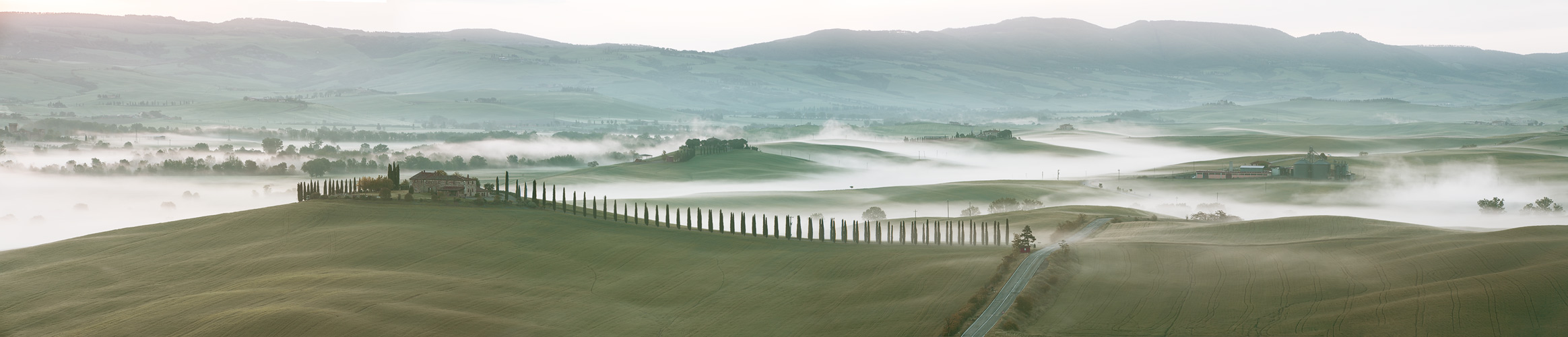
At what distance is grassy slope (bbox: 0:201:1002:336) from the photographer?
87.0m

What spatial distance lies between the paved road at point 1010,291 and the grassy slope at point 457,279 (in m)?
2.69

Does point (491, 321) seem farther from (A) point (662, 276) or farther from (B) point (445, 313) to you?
(A) point (662, 276)

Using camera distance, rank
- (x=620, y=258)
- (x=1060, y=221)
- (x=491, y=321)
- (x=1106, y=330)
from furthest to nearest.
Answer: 1. (x=1060, y=221)
2. (x=620, y=258)
3. (x=491, y=321)
4. (x=1106, y=330)

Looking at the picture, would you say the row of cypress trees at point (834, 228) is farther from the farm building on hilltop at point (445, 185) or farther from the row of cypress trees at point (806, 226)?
the farm building on hilltop at point (445, 185)

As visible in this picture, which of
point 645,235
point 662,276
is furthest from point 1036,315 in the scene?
point 645,235

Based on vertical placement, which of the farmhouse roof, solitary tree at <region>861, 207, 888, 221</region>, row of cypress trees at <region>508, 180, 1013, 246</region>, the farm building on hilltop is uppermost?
the farmhouse roof

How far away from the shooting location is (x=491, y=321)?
3445 inches

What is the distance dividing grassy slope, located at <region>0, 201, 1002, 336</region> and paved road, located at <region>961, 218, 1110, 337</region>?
2.69 m

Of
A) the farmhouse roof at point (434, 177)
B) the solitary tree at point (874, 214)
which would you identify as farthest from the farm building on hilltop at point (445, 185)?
the solitary tree at point (874, 214)

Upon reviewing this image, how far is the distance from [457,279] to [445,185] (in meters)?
45.8

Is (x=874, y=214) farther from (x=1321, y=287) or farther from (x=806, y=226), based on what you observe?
(x=1321, y=287)

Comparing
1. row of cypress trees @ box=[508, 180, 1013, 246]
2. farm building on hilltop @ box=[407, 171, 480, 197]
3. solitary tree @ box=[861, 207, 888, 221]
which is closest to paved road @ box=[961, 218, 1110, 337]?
row of cypress trees @ box=[508, 180, 1013, 246]

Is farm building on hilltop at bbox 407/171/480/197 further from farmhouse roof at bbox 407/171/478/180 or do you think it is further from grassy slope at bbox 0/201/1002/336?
grassy slope at bbox 0/201/1002/336

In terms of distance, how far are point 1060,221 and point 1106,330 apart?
2663 inches
